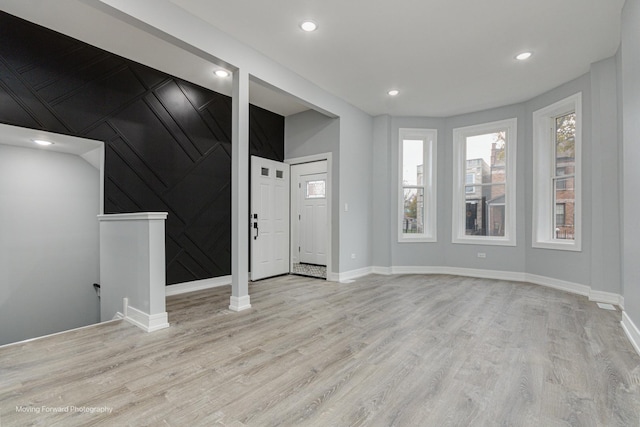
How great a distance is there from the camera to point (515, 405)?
1718 millimetres

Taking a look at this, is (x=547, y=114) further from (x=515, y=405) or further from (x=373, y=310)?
(x=515, y=405)

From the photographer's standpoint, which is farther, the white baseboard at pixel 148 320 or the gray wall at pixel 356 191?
the gray wall at pixel 356 191

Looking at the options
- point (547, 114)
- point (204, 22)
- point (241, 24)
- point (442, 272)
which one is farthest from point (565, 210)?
point (204, 22)

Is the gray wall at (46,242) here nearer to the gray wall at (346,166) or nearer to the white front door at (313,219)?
the gray wall at (346,166)

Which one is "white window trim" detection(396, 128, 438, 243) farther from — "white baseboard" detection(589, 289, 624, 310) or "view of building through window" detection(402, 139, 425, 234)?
"white baseboard" detection(589, 289, 624, 310)

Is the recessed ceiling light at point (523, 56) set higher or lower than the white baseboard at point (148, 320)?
higher

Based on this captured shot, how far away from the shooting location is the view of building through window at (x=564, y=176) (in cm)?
452

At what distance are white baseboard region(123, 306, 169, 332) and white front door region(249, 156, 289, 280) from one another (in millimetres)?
2170

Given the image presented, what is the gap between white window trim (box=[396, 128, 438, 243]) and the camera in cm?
584

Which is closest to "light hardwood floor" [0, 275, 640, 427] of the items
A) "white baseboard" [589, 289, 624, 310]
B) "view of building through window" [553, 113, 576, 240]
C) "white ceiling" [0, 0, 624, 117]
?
"white baseboard" [589, 289, 624, 310]

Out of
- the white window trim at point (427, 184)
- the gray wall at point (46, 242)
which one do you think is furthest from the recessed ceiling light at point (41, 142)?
the white window trim at point (427, 184)

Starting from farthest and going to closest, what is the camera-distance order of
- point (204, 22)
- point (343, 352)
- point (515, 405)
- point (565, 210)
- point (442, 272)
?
point (442, 272)
point (565, 210)
point (204, 22)
point (343, 352)
point (515, 405)

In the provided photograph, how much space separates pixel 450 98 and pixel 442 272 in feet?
10.3

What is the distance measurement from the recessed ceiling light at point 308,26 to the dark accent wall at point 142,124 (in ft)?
7.18
